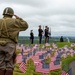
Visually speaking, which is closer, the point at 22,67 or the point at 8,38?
the point at 8,38

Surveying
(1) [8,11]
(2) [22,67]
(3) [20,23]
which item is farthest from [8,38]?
(2) [22,67]

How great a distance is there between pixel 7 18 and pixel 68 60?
30.3 ft

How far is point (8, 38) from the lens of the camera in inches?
357

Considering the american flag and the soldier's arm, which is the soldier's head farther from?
the american flag

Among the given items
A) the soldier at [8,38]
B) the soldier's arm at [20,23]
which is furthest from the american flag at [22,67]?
the soldier's arm at [20,23]

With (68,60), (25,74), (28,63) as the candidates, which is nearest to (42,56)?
(28,63)

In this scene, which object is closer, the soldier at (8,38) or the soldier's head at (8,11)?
the soldier at (8,38)

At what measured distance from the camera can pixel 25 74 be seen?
38.4 feet

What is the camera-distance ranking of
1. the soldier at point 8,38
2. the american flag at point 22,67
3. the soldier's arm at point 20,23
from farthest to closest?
the american flag at point 22,67, the soldier's arm at point 20,23, the soldier at point 8,38

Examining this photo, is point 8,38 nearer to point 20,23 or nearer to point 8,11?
point 20,23

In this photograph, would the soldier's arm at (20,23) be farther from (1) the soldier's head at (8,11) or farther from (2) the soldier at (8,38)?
(1) the soldier's head at (8,11)

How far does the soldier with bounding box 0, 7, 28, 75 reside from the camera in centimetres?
897

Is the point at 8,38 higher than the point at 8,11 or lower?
lower

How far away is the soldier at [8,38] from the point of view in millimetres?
8969
